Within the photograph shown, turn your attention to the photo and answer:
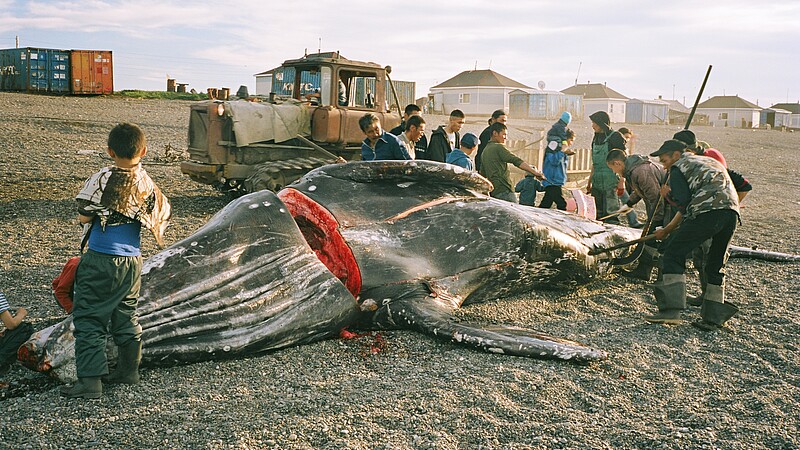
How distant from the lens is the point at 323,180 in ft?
19.3

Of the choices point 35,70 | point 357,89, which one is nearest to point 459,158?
point 357,89

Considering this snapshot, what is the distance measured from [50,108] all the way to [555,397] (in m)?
23.6

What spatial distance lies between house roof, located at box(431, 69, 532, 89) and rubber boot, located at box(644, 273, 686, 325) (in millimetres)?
50357

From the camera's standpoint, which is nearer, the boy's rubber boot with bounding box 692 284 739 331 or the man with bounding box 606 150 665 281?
the boy's rubber boot with bounding box 692 284 739 331

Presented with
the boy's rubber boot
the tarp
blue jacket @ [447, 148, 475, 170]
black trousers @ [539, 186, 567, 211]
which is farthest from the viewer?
the tarp

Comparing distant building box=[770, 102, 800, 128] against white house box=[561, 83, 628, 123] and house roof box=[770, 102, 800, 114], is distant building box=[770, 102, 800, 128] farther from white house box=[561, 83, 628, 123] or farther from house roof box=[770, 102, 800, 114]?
white house box=[561, 83, 628, 123]

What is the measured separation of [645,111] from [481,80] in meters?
21.5

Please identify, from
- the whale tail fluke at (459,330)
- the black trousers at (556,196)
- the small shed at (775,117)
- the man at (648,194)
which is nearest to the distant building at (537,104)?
the black trousers at (556,196)

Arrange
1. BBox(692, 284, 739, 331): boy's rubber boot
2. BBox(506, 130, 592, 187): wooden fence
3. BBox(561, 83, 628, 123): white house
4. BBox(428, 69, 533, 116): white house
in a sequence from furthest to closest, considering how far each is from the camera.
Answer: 1. BBox(561, 83, 628, 123): white house
2. BBox(428, 69, 533, 116): white house
3. BBox(506, 130, 592, 187): wooden fence
4. BBox(692, 284, 739, 331): boy's rubber boot

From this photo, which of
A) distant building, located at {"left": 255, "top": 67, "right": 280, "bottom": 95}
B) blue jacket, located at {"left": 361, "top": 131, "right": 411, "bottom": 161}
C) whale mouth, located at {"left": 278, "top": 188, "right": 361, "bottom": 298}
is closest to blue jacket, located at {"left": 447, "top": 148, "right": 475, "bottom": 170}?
blue jacket, located at {"left": 361, "top": 131, "right": 411, "bottom": 161}

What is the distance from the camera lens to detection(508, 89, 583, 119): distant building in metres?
49.0

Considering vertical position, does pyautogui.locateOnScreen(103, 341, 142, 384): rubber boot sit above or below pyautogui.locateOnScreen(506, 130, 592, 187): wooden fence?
below

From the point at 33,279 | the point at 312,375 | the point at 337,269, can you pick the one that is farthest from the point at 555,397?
A: the point at 33,279

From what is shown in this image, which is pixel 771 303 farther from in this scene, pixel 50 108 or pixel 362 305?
pixel 50 108
